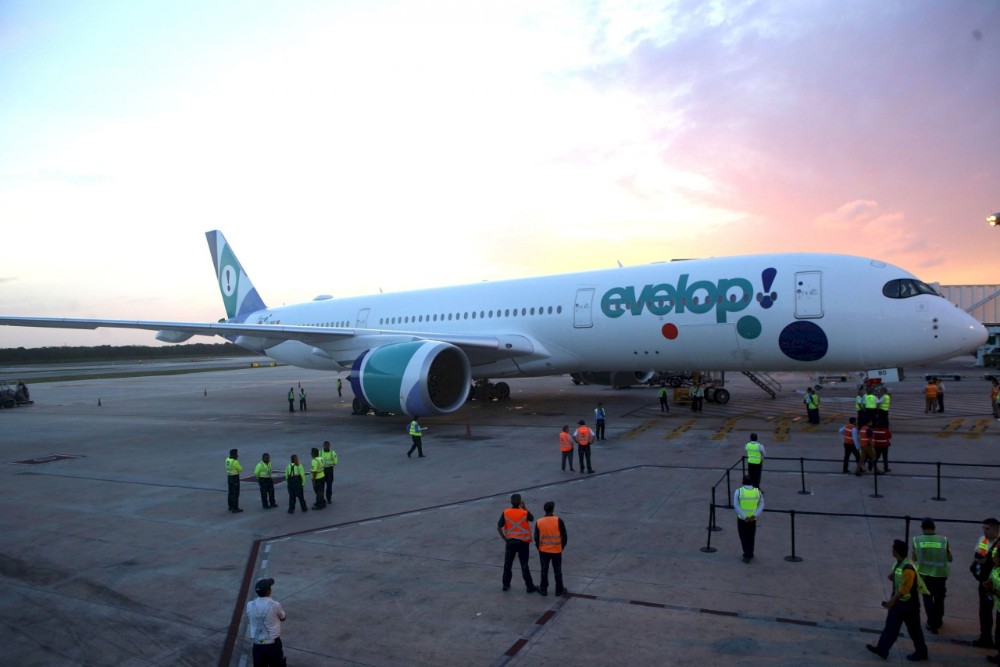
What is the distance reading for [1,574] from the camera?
870 cm

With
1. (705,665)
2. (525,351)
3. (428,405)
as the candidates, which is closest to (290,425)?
(428,405)

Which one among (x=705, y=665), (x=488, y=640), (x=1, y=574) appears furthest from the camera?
(x=1, y=574)

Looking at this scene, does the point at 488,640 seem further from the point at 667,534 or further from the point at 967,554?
the point at 967,554

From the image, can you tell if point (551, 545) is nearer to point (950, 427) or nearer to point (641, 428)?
point (641, 428)

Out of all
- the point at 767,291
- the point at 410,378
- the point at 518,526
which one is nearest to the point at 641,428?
the point at 767,291

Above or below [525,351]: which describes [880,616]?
below

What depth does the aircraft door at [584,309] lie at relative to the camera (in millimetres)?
21359

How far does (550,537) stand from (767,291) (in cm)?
1334

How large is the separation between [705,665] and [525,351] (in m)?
17.2

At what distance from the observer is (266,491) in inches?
468

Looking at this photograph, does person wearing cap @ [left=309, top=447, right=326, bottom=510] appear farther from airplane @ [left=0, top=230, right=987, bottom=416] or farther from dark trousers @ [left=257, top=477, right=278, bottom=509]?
airplane @ [left=0, top=230, right=987, bottom=416]

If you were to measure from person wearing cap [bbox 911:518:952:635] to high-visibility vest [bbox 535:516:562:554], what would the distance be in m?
3.48

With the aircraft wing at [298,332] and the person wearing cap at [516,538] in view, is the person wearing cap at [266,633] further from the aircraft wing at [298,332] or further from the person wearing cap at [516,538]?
the aircraft wing at [298,332]

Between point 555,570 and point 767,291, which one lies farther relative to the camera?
point 767,291
